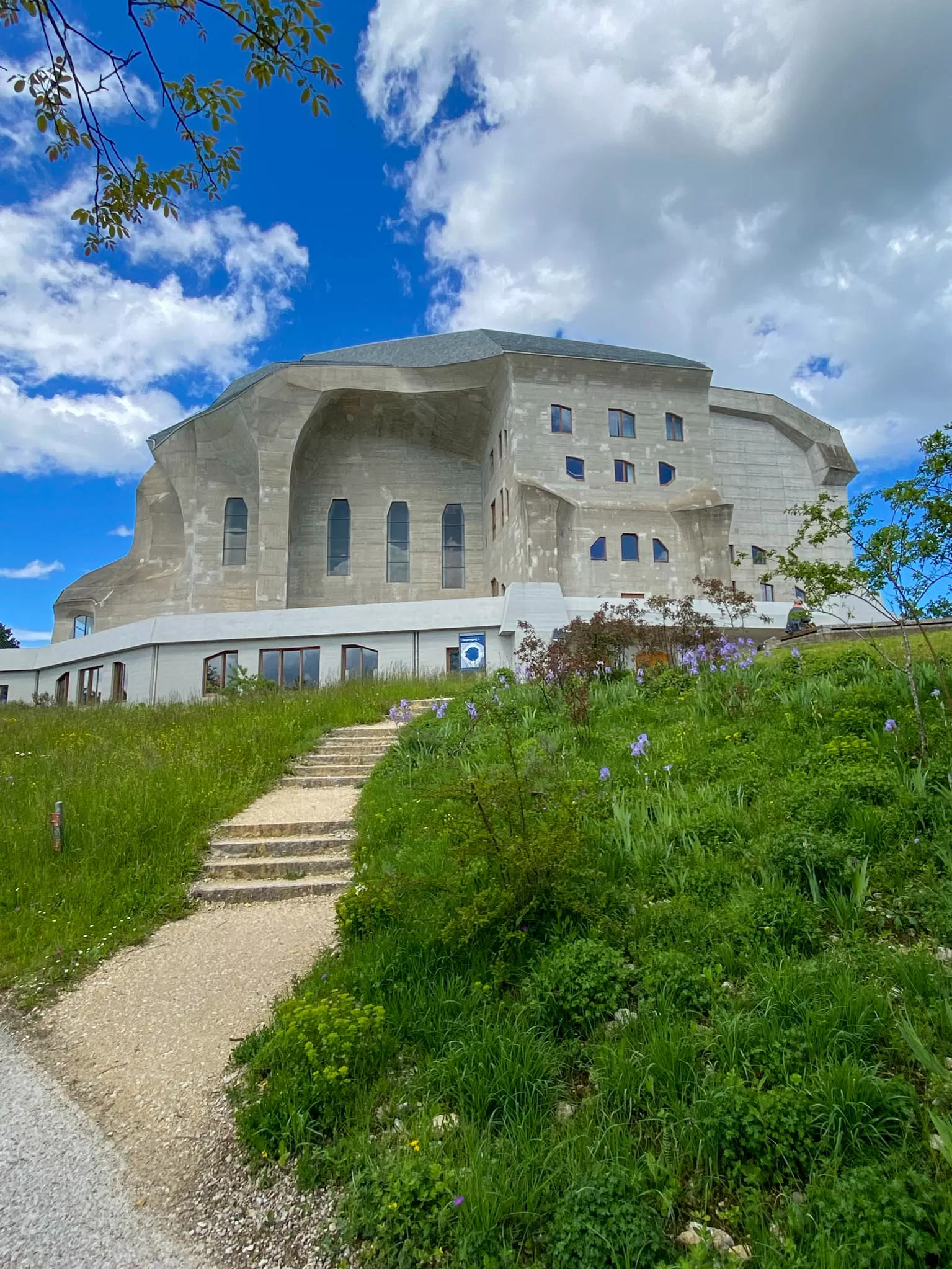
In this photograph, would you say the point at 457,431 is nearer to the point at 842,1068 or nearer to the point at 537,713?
the point at 537,713

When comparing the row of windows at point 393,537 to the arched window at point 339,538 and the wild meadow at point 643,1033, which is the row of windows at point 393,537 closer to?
the arched window at point 339,538

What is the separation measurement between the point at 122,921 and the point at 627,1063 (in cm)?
429

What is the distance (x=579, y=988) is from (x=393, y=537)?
34.9 meters

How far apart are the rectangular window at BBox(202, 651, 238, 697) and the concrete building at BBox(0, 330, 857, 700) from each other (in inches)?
131

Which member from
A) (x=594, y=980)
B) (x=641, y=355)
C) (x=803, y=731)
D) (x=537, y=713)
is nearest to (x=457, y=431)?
(x=641, y=355)

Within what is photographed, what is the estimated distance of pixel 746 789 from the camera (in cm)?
575

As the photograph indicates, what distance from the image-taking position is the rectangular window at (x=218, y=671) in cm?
2286

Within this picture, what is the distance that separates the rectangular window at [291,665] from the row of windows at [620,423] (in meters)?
15.9

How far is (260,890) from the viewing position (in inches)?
243

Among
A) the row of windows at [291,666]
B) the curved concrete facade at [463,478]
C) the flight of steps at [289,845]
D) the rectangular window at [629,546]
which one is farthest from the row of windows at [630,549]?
the flight of steps at [289,845]

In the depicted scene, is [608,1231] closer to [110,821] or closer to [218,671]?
[110,821]

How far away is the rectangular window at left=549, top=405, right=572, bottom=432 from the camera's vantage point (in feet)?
104

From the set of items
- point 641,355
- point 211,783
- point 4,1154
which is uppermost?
point 641,355

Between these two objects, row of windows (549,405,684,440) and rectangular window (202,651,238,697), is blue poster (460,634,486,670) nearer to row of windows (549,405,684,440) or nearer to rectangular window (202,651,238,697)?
rectangular window (202,651,238,697)
